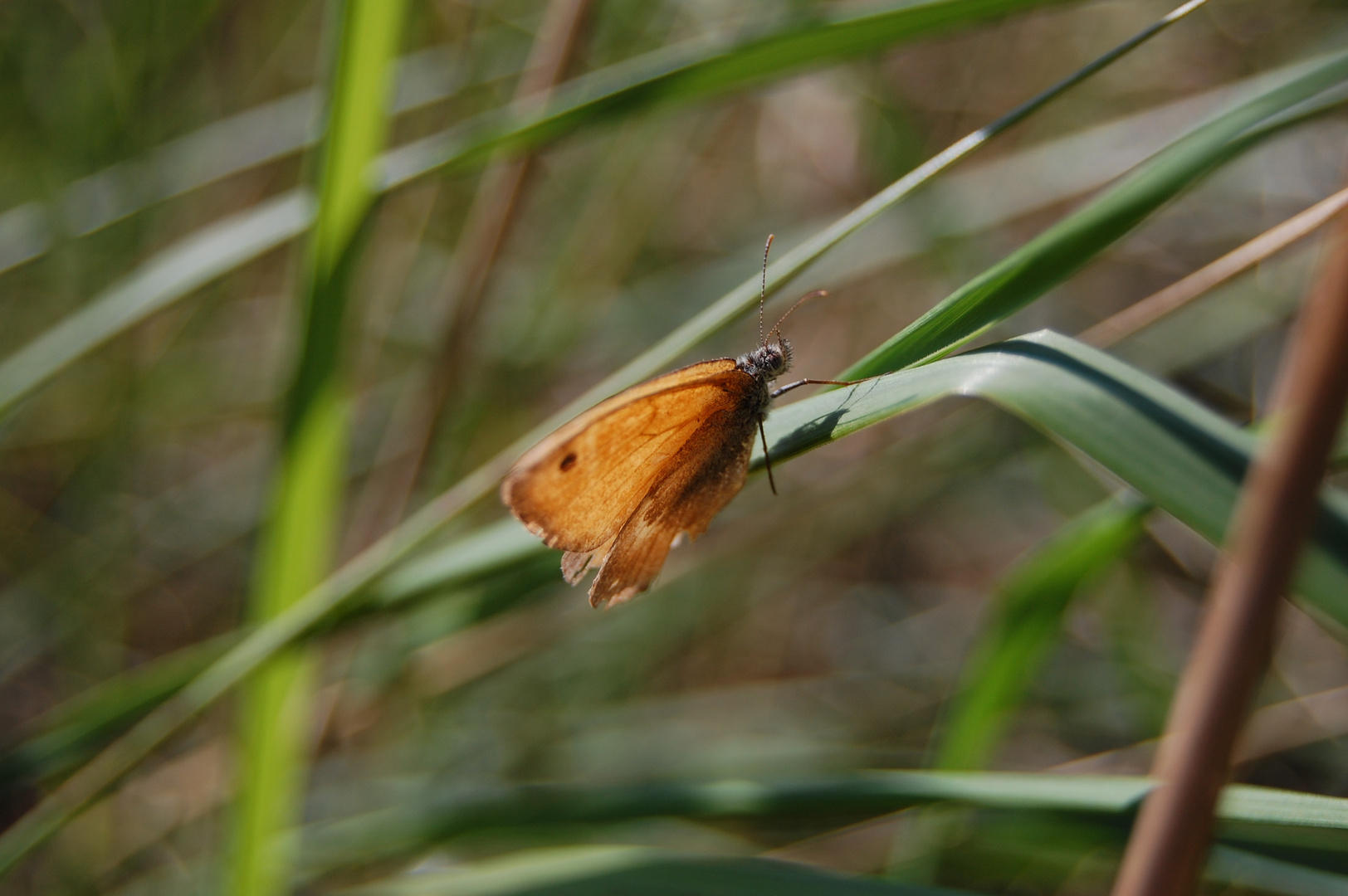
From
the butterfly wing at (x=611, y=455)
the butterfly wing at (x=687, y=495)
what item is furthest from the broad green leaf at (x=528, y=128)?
the butterfly wing at (x=687, y=495)

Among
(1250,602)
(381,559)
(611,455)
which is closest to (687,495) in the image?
(611,455)

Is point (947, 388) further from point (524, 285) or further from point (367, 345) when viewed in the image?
point (367, 345)

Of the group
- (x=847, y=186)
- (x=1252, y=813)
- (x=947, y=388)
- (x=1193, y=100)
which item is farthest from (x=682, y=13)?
(x=1252, y=813)

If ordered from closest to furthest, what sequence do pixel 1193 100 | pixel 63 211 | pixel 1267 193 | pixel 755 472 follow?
pixel 755 472 → pixel 63 211 → pixel 1193 100 → pixel 1267 193

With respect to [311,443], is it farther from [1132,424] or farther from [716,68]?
[1132,424]

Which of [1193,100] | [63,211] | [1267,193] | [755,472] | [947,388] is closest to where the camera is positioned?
[947,388]

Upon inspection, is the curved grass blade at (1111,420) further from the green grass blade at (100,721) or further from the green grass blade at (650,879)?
the green grass blade at (100,721)

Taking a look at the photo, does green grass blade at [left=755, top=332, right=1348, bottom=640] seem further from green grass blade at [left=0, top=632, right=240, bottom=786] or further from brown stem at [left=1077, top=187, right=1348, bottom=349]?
green grass blade at [left=0, top=632, right=240, bottom=786]
